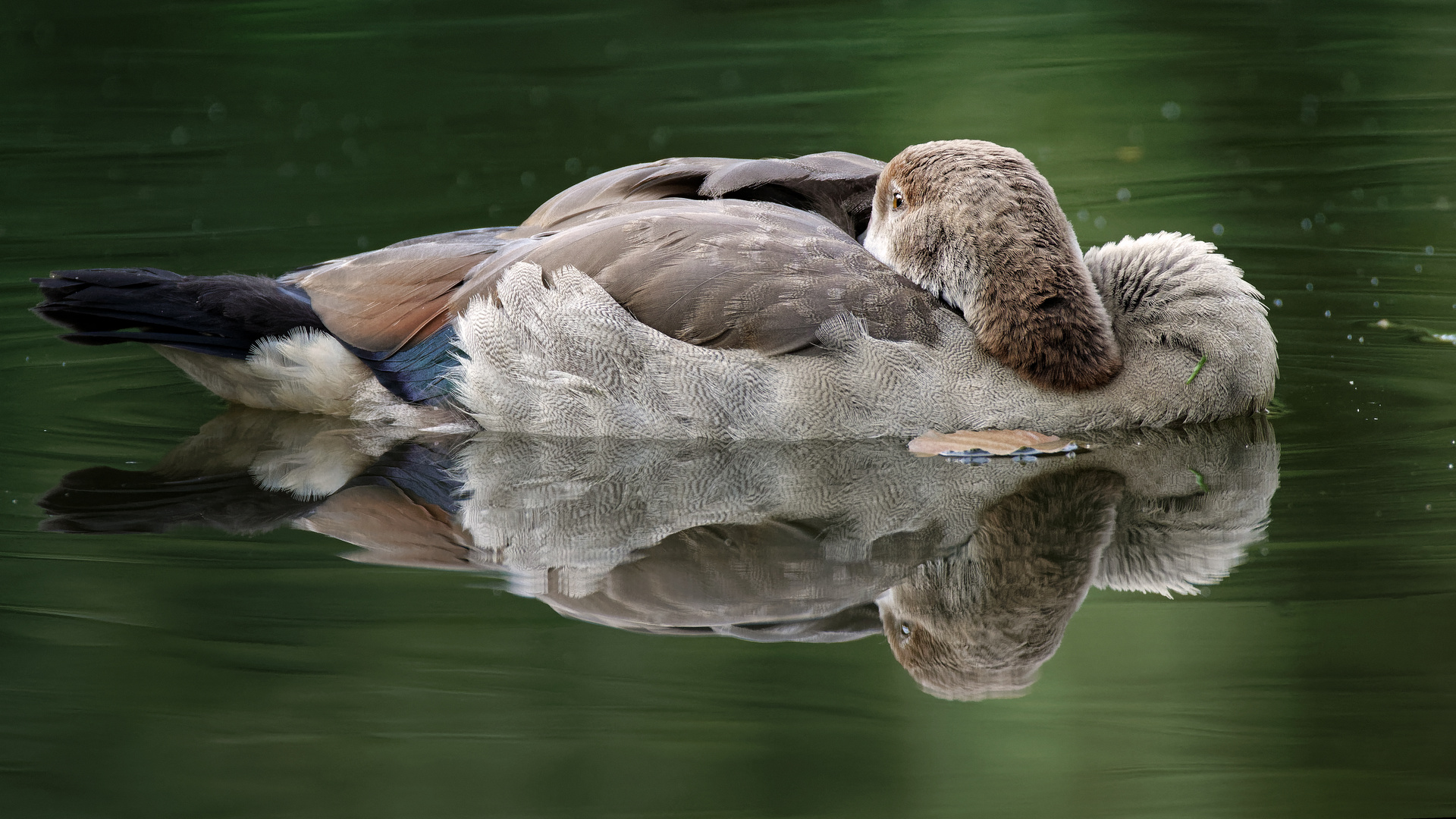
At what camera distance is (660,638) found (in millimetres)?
4441

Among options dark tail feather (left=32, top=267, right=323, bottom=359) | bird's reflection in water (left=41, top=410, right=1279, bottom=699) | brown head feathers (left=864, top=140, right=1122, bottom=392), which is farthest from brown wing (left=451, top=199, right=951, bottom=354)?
dark tail feather (left=32, top=267, right=323, bottom=359)

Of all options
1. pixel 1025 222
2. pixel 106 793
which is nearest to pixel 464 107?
pixel 1025 222

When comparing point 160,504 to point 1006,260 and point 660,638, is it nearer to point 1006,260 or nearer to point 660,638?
point 660,638

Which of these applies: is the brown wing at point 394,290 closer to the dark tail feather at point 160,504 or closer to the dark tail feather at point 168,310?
the dark tail feather at point 168,310

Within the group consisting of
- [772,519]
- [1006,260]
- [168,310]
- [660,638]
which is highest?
[1006,260]

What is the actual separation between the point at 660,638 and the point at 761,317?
72.2 inches

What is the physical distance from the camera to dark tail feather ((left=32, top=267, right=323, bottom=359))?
6672mm

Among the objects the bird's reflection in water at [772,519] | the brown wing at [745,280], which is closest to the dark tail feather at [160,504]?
the bird's reflection in water at [772,519]

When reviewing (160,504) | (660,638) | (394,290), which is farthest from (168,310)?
(660,638)

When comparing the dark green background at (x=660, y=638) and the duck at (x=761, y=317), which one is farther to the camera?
the duck at (x=761, y=317)

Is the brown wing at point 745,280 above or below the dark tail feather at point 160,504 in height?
above

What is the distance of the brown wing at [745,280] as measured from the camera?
598 centimetres

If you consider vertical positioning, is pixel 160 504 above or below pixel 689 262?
below

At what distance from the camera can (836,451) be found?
6043 millimetres
